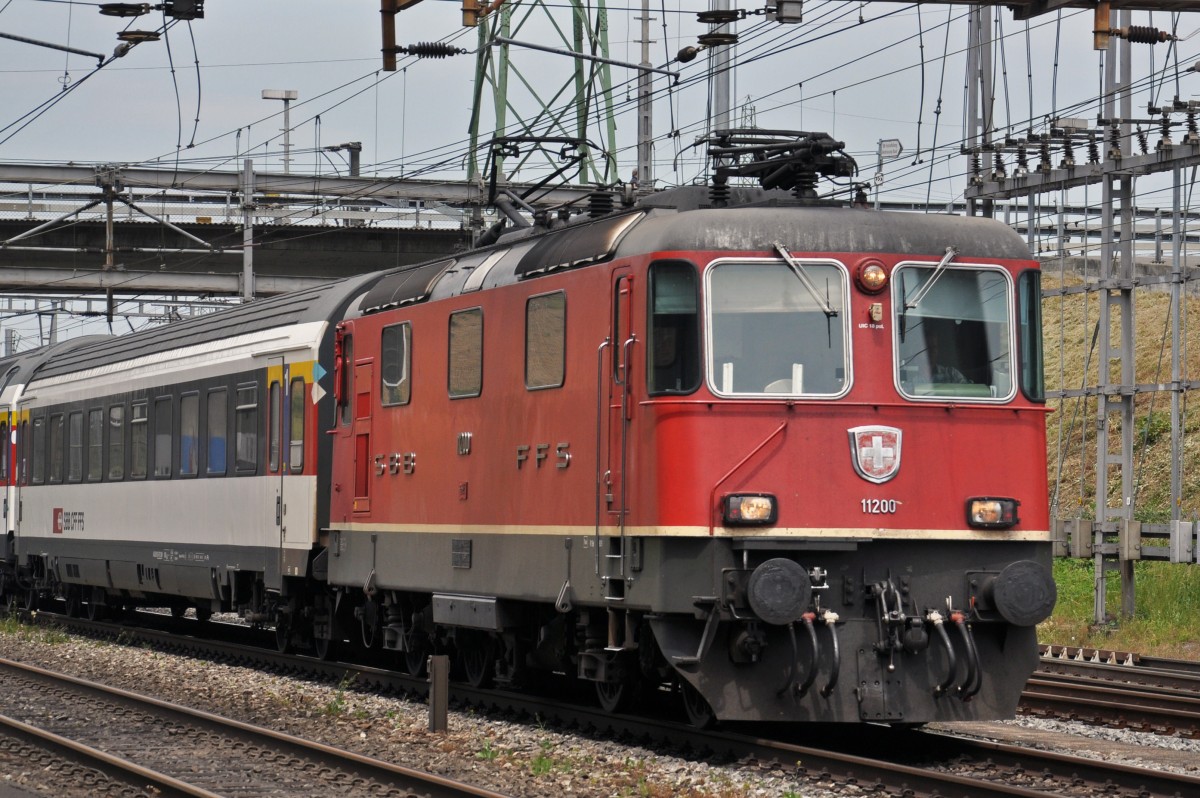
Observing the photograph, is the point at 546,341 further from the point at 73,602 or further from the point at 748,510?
the point at 73,602

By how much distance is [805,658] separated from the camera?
11.2m

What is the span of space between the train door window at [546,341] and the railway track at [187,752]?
123 inches

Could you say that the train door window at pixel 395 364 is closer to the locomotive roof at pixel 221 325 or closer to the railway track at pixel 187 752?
the locomotive roof at pixel 221 325

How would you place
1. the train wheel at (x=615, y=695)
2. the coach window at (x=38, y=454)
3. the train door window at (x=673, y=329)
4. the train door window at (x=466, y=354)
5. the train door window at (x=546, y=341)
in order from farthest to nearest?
the coach window at (x=38, y=454) → the train door window at (x=466, y=354) → the train wheel at (x=615, y=695) → the train door window at (x=546, y=341) → the train door window at (x=673, y=329)

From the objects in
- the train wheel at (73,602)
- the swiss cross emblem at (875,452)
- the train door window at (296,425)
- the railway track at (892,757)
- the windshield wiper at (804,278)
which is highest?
the windshield wiper at (804,278)

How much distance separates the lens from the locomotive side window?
81.1ft

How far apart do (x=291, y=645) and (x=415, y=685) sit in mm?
4293

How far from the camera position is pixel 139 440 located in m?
22.5

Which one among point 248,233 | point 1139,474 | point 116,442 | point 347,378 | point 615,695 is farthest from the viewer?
point 248,233

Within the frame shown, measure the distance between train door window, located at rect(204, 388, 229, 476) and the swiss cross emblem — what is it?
9978 millimetres

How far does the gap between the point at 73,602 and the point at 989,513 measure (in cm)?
1817

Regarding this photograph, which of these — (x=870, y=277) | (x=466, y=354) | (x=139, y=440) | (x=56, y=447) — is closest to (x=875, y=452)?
(x=870, y=277)

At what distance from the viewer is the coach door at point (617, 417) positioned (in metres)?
11.8

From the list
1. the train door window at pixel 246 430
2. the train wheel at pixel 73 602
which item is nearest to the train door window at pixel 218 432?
the train door window at pixel 246 430
